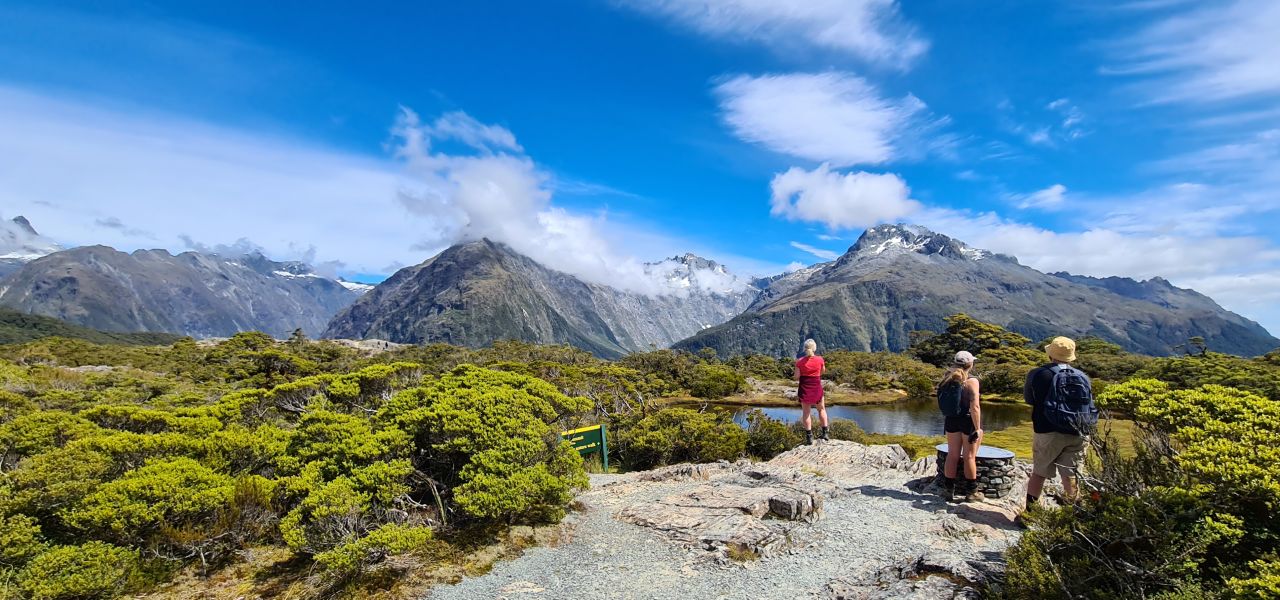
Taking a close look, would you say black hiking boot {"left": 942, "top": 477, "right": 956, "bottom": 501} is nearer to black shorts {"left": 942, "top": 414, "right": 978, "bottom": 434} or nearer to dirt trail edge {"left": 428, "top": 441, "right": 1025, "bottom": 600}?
dirt trail edge {"left": 428, "top": 441, "right": 1025, "bottom": 600}

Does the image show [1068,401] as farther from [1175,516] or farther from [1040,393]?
[1175,516]

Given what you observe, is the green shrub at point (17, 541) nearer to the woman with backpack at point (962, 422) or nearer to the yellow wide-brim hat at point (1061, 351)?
the woman with backpack at point (962, 422)

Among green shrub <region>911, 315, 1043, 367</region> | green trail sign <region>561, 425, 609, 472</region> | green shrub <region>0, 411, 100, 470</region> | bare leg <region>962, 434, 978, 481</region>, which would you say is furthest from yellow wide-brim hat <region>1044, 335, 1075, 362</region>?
green shrub <region>911, 315, 1043, 367</region>

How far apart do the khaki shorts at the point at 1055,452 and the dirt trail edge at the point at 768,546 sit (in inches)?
50.6

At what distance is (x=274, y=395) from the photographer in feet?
45.2

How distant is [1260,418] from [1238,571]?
2.25 metres

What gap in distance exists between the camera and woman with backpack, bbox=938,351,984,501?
30.0 feet

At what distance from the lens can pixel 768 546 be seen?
29.0ft

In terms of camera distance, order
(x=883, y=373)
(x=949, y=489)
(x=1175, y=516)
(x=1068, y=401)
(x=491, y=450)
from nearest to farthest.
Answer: (x=1175, y=516) < (x=1068, y=401) < (x=491, y=450) < (x=949, y=489) < (x=883, y=373)

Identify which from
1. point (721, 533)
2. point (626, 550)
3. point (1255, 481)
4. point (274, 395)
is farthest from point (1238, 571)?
point (274, 395)

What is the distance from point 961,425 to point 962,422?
0.09 metres

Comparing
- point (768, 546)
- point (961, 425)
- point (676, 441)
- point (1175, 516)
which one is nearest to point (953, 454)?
point (961, 425)

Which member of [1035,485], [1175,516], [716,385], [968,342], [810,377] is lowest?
[716,385]

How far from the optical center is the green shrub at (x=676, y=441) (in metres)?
17.7
